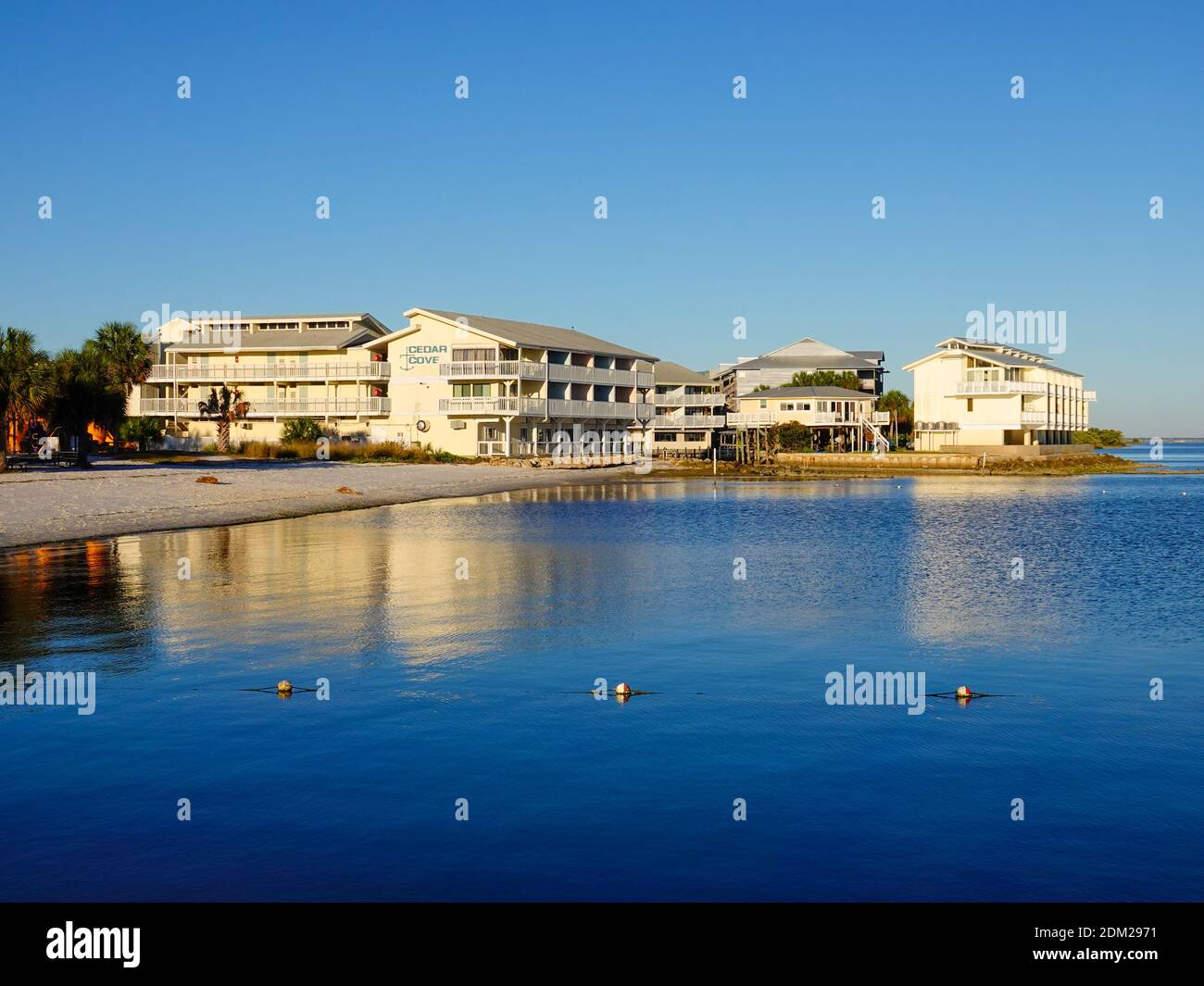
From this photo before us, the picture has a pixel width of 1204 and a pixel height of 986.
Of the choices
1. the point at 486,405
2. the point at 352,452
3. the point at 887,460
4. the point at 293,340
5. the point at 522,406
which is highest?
the point at 293,340

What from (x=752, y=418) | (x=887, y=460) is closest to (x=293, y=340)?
(x=752, y=418)

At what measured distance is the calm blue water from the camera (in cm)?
888

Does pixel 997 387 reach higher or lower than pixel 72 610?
higher

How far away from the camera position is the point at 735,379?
145125mm

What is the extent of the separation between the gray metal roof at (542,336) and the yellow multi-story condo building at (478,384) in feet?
0.65

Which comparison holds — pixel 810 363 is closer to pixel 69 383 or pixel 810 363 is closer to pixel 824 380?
pixel 824 380

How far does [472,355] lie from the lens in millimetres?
91562

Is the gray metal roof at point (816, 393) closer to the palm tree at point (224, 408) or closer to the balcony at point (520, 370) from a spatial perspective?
the balcony at point (520, 370)

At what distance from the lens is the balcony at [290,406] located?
93.8 metres

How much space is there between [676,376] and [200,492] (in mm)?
88029

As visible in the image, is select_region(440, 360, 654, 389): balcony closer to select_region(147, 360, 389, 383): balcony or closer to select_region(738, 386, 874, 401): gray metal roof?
select_region(147, 360, 389, 383): balcony

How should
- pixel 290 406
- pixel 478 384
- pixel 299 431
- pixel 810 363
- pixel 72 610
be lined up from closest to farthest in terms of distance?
1. pixel 72 610
2. pixel 299 431
3. pixel 478 384
4. pixel 290 406
5. pixel 810 363

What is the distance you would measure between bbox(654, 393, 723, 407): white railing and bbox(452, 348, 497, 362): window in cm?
4146

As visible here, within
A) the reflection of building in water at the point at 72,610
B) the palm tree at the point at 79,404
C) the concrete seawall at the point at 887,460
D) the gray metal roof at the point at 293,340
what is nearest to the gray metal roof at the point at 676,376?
the concrete seawall at the point at 887,460
